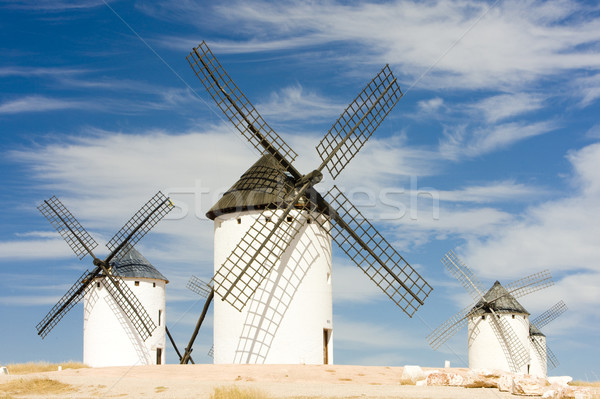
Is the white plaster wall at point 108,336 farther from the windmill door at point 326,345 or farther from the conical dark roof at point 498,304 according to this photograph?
the conical dark roof at point 498,304

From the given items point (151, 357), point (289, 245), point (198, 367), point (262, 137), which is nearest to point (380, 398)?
point (198, 367)

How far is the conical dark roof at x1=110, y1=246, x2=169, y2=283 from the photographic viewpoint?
3023cm

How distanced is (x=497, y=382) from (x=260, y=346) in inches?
285

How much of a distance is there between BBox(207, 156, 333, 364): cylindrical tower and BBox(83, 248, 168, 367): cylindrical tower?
27.4ft

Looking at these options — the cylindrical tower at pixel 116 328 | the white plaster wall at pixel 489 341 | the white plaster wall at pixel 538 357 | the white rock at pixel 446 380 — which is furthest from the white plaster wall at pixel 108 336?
the white plaster wall at pixel 538 357

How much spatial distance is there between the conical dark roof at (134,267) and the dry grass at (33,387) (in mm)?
12229

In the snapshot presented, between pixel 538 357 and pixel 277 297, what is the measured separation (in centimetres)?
1959

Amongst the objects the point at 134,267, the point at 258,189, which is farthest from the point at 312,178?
the point at 134,267

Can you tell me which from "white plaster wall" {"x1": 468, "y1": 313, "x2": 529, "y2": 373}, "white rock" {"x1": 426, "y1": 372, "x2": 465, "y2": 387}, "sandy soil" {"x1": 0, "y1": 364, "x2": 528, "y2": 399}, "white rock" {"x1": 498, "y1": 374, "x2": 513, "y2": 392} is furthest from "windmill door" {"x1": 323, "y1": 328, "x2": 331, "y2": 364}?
"white plaster wall" {"x1": 468, "y1": 313, "x2": 529, "y2": 373}

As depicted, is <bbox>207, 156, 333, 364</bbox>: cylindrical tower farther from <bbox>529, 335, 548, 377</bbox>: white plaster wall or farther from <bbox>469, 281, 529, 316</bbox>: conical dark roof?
<bbox>529, 335, 548, 377</bbox>: white plaster wall

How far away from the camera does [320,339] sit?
72.0 feet

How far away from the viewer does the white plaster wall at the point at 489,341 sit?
33719 millimetres

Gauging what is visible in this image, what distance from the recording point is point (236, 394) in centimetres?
1408

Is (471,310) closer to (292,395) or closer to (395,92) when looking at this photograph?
(395,92)
